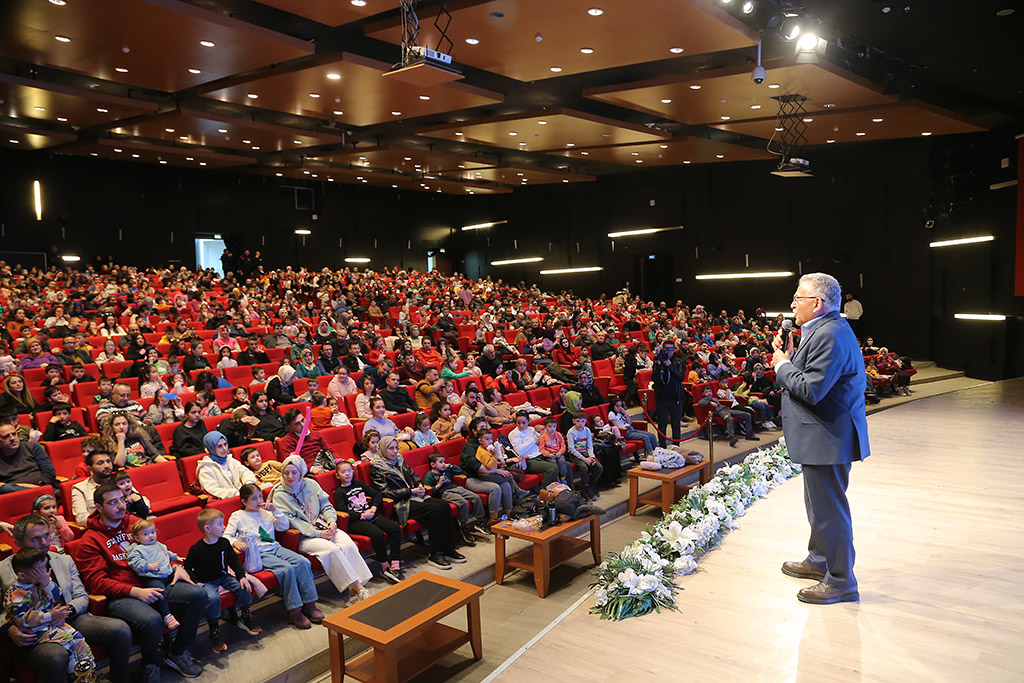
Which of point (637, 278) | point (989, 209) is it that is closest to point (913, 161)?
point (989, 209)

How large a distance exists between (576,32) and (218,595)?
605 centimetres

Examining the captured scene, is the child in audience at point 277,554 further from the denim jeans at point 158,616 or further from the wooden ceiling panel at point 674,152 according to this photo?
the wooden ceiling panel at point 674,152

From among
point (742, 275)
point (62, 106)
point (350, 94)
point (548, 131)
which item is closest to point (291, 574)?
point (350, 94)

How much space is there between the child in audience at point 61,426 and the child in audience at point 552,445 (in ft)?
12.6

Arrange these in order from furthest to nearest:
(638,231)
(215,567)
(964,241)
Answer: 1. (638,231)
2. (964,241)
3. (215,567)

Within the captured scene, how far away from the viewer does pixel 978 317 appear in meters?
11.8

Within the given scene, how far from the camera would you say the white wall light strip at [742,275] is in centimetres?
1523

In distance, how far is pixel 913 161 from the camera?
12969 mm

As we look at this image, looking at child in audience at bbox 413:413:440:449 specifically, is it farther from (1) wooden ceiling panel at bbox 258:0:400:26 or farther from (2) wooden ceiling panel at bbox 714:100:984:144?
(2) wooden ceiling panel at bbox 714:100:984:144

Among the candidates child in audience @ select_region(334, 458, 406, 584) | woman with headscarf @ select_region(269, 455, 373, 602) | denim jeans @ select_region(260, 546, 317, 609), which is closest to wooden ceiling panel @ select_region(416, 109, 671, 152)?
child in audience @ select_region(334, 458, 406, 584)

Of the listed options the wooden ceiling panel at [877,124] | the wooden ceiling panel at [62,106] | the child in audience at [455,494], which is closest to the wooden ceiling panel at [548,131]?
the wooden ceiling panel at [877,124]

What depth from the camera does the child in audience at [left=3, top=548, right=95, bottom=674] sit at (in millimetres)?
2998

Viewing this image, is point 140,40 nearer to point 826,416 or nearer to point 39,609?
point 39,609

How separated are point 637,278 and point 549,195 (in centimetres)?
391
